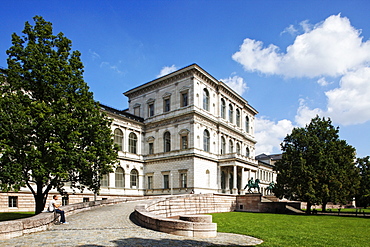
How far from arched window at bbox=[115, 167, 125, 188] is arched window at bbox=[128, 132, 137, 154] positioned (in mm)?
3724

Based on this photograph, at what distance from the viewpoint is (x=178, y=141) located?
48.8 meters

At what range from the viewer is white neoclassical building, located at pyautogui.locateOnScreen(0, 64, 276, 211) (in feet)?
155

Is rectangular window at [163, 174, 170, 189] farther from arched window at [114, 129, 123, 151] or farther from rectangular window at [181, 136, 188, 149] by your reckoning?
arched window at [114, 129, 123, 151]

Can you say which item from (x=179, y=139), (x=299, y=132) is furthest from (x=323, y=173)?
(x=179, y=139)

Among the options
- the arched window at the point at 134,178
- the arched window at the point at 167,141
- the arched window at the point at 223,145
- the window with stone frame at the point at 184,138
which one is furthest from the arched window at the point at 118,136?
the arched window at the point at 223,145

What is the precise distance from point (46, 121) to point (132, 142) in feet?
103

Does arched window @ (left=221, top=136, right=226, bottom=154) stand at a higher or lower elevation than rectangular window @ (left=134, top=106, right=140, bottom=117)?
lower

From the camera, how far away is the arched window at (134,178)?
50.0 meters

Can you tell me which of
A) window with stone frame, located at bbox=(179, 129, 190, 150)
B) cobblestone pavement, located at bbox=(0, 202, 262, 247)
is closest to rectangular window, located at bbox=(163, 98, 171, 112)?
window with stone frame, located at bbox=(179, 129, 190, 150)

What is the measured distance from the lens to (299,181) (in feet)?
126

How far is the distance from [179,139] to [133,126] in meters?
8.10

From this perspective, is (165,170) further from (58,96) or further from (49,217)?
(49,217)

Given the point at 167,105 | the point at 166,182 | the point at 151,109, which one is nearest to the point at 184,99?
the point at 167,105

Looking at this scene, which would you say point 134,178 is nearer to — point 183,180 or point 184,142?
point 183,180
